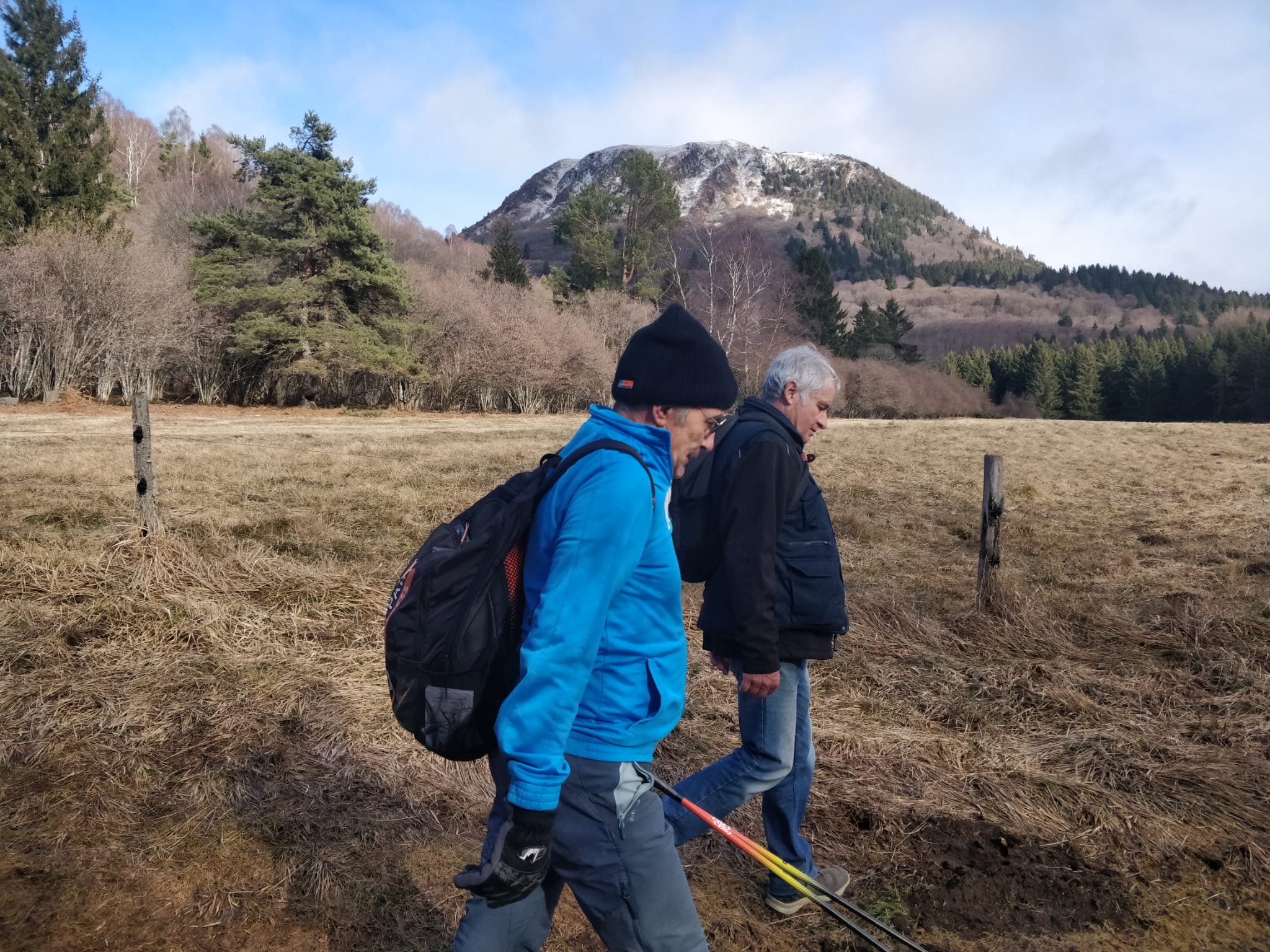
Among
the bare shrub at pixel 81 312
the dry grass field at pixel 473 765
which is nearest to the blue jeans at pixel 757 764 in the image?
the dry grass field at pixel 473 765

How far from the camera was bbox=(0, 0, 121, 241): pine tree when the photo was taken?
32.0 metres

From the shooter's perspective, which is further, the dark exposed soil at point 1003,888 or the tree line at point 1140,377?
the tree line at point 1140,377

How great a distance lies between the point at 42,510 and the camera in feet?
28.2

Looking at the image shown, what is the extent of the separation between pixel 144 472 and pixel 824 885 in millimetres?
5426

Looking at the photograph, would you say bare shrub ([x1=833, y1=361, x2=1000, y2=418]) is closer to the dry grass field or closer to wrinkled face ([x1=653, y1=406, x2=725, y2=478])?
the dry grass field

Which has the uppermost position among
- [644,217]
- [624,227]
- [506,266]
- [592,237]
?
[644,217]

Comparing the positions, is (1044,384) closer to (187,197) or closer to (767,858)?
(187,197)

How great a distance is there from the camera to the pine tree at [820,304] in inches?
2242

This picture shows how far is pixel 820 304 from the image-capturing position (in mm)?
57344

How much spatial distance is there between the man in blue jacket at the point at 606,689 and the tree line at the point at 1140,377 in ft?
241

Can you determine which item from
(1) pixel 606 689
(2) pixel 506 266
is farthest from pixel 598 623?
(2) pixel 506 266

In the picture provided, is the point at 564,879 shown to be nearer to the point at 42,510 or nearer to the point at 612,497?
the point at 612,497

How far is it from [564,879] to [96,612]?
4.56 metres

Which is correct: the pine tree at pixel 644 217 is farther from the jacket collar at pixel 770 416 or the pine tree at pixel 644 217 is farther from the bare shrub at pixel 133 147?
the jacket collar at pixel 770 416
